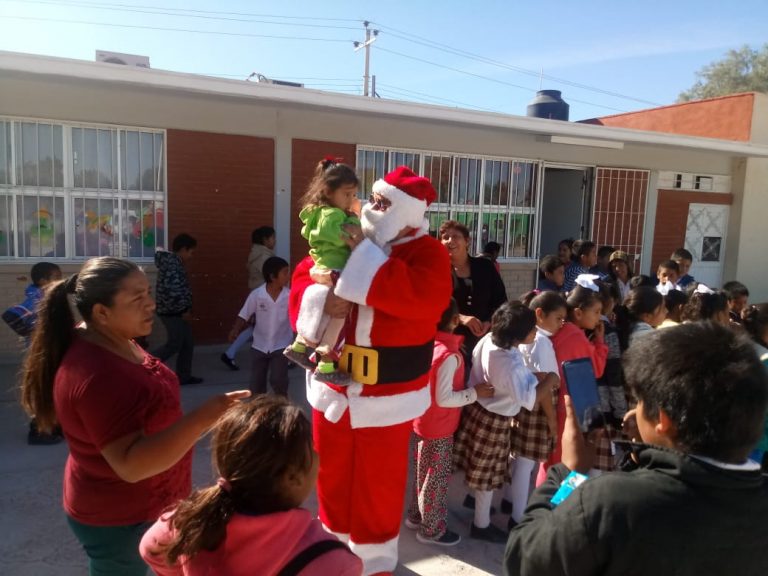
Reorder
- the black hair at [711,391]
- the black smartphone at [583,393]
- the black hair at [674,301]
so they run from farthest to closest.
Answer: the black hair at [674,301], the black smartphone at [583,393], the black hair at [711,391]

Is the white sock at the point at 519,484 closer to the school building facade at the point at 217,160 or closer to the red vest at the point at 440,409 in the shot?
the red vest at the point at 440,409

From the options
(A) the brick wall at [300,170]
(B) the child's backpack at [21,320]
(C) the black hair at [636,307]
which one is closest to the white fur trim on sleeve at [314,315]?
(C) the black hair at [636,307]

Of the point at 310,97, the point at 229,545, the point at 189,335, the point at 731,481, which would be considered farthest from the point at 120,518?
the point at 310,97

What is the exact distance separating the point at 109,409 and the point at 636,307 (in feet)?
9.18

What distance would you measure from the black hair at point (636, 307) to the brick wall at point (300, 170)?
4565mm

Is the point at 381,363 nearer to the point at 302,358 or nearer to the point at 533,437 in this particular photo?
the point at 302,358

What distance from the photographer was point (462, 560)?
295 cm

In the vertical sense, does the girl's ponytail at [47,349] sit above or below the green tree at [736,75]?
below

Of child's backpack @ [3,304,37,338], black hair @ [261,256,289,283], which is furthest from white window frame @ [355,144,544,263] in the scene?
child's backpack @ [3,304,37,338]

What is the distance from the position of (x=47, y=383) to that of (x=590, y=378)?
5.32 ft

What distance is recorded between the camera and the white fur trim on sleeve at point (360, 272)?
2.23 metres

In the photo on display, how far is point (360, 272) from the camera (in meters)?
2.25

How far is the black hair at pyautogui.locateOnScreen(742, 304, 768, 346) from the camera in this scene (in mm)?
3131

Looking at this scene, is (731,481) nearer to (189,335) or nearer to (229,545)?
(229,545)
